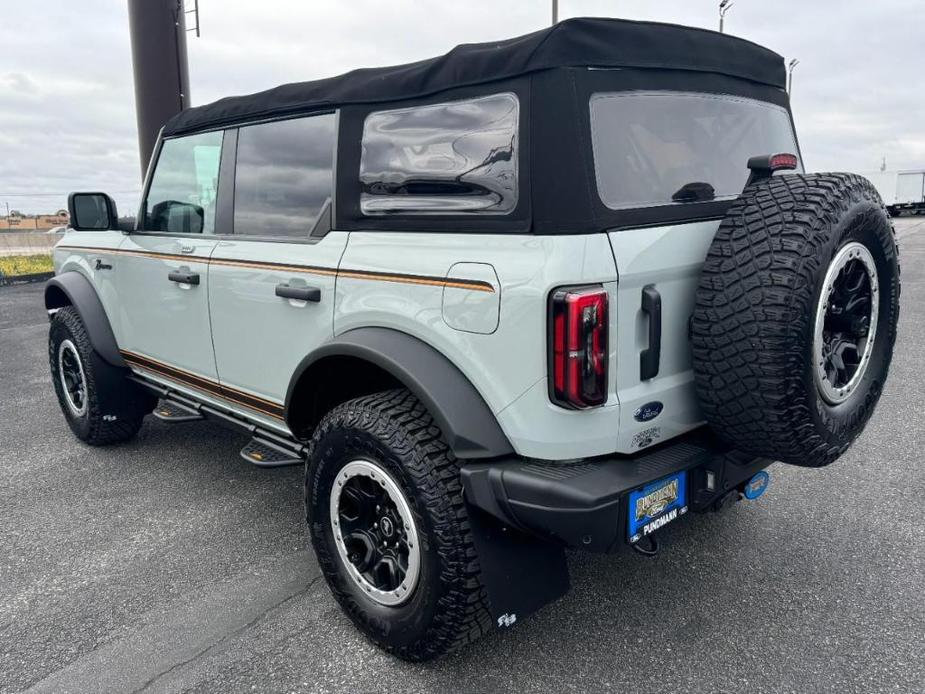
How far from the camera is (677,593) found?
2.92 meters

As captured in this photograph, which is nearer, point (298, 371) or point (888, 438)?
point (298, 371)

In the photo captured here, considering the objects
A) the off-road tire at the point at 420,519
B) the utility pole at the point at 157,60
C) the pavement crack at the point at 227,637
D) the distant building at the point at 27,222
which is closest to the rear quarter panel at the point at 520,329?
the off-road tire at the point at 420,519

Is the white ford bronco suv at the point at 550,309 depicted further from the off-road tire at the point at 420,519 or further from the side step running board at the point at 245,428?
the side step running board at the point at 245,428

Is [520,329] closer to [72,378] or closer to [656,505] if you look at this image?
[656,505]

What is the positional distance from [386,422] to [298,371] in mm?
582

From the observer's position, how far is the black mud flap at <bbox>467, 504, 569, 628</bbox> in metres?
2.27

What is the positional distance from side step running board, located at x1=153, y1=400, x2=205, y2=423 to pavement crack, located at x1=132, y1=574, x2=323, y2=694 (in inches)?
51.7

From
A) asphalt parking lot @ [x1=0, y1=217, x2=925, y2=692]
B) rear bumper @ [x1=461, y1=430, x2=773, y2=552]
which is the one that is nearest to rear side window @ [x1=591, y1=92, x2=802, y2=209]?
rear bumper @ [x1=461, y1=430, x2=773, y2=552]

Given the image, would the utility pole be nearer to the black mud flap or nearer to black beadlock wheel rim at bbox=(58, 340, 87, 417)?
black beadlock wheel rim at bbox=(58, 340, 87, 417)

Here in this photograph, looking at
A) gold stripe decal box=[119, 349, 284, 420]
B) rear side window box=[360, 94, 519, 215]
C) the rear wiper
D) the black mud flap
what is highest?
rear side window box=[360, 94, 519, 215]

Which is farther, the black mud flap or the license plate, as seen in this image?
the black mud flap

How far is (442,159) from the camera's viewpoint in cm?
246

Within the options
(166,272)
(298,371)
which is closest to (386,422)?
(298,371)

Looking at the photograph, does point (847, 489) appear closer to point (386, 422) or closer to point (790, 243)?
point (790, 243)
